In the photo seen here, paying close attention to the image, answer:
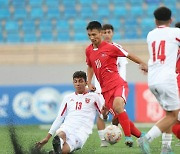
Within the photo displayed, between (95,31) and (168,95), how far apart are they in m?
2.24

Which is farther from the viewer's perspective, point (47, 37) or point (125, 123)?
point (47, 37)

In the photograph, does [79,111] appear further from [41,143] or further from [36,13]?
[36,13]

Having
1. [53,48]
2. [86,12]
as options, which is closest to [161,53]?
[53,48]

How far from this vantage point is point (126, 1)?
2197 centimetres

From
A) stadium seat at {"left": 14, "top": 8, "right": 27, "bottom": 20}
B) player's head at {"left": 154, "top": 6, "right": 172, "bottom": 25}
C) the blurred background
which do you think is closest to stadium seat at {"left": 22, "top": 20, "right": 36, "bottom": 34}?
the blurred background

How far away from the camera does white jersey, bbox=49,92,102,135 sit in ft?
28.2

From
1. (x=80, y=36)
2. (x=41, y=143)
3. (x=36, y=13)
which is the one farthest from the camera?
(x=36, y=13)

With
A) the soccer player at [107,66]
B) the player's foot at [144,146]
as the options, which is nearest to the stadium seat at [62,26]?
the soccer player at [107,66]

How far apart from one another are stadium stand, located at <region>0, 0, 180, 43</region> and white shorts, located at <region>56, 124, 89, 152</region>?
12.4 metres

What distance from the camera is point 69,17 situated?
21.6 m

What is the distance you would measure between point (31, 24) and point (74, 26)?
153cm

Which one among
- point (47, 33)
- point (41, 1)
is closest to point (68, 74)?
point (47, 33)

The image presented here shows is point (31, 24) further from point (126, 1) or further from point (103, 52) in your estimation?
point (103, 52)

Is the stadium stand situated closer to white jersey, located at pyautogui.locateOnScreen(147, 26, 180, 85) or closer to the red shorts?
the red shorts
